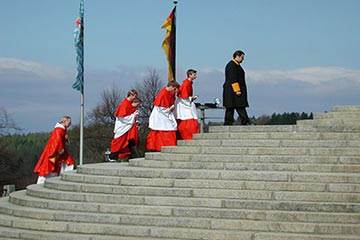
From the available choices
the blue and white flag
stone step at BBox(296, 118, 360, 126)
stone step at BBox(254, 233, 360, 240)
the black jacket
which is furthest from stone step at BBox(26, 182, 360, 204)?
the blue and white flag

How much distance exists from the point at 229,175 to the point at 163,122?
4415mm

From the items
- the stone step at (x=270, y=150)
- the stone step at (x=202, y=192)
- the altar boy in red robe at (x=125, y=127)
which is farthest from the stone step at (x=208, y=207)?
the altar boy in red robe at (x=125, y=127)

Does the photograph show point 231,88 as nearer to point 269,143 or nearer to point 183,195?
point 269,143

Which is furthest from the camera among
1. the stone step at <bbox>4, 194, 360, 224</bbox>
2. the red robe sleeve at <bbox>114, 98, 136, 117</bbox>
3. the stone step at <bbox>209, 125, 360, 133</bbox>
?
the red robe sleeve at <bbox>114, 98, 136, 117</bbox>

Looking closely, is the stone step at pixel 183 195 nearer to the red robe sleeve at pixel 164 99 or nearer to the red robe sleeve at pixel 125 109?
the red robe sleeve at pixel 164 99

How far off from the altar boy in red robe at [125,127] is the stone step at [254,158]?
3.60m

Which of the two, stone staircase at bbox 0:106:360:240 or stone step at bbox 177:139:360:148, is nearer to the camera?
stone staircase at bbox 0:106:360:240

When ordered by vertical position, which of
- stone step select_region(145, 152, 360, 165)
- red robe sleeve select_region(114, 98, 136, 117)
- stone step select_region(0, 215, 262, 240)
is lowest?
stone step select_region(0, 215, 262, 240)

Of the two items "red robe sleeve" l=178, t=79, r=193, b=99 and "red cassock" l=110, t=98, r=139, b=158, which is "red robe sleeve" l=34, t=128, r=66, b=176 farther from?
"red robe sleeve" l=178, t=79, r=193, b=99

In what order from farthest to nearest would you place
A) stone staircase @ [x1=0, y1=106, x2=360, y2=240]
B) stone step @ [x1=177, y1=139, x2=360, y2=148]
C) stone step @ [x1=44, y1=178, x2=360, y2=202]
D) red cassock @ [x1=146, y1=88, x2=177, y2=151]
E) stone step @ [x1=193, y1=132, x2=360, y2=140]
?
red cassock @ [x1=146, y1=88, x2=177, y2=151]
stone step @ [x1=193, y1=132, x2=360, y2=140]
stone step @ [x1=177, y1=139, x2=360, y2=148]
stone step @ [x1=44, y1=178, x2=360, y2=202]
stone staircase @ [x1=0, y1=106, x2=360, y2=240]

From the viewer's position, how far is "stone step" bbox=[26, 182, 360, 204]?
11172 mm

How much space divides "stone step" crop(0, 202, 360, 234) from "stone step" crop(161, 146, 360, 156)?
2170mm

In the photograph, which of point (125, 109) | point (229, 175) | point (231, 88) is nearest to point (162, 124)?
point (125, 109)

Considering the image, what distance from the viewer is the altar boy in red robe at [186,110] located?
16.6 metres
